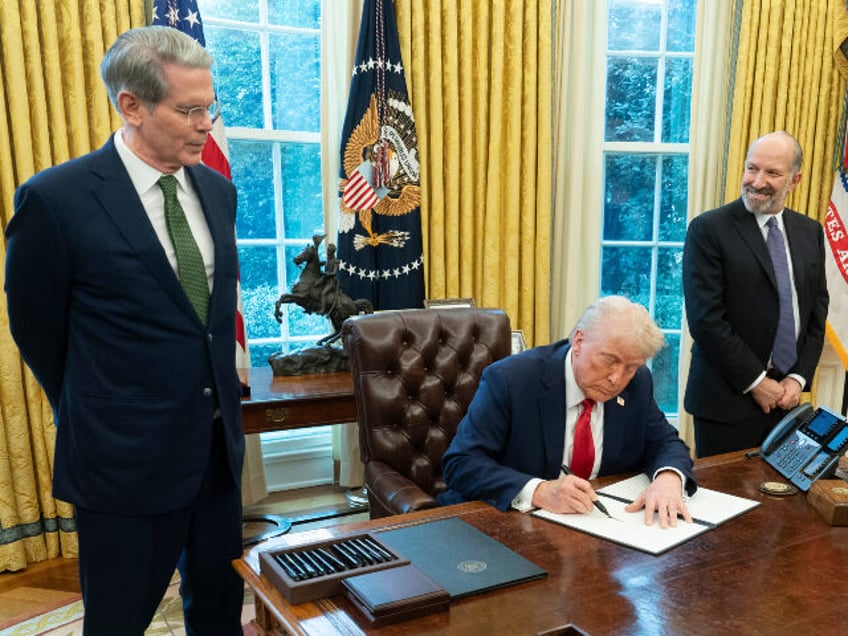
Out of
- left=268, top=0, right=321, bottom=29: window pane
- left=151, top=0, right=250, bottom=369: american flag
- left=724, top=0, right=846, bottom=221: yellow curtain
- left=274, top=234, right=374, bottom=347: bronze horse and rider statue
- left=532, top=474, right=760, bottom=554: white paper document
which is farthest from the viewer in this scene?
left=724, top=0, right=846, bottom=221: yellow curtain

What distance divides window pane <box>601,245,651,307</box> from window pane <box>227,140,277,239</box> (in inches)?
77.5

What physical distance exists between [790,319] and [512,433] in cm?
133

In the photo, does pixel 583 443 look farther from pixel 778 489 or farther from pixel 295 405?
pixel 295 405

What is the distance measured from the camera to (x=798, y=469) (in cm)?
175

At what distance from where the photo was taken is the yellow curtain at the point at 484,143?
3.49m

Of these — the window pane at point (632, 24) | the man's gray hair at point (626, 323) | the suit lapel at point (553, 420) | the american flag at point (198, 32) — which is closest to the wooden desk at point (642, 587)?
the suit lapel at point (553, 420)

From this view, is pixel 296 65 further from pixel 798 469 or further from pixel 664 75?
pixel 798 469

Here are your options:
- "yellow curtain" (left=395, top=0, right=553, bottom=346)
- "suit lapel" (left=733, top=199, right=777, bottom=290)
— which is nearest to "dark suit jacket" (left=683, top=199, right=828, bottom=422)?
"suit lapel" (left=733, top=199, right=777, bottom=290)

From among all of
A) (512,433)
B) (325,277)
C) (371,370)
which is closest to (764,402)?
(512,433)

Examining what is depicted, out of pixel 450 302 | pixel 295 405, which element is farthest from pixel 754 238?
pixel 295 405

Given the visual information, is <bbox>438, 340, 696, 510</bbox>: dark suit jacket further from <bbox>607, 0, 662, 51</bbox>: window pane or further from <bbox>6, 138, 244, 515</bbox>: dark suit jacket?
<bbox>607, 0, 662, 51</bbox>: window pane

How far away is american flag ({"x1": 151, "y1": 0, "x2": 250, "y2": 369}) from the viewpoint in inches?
117

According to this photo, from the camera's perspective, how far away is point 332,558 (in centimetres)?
122

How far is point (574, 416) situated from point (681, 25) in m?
3.14
